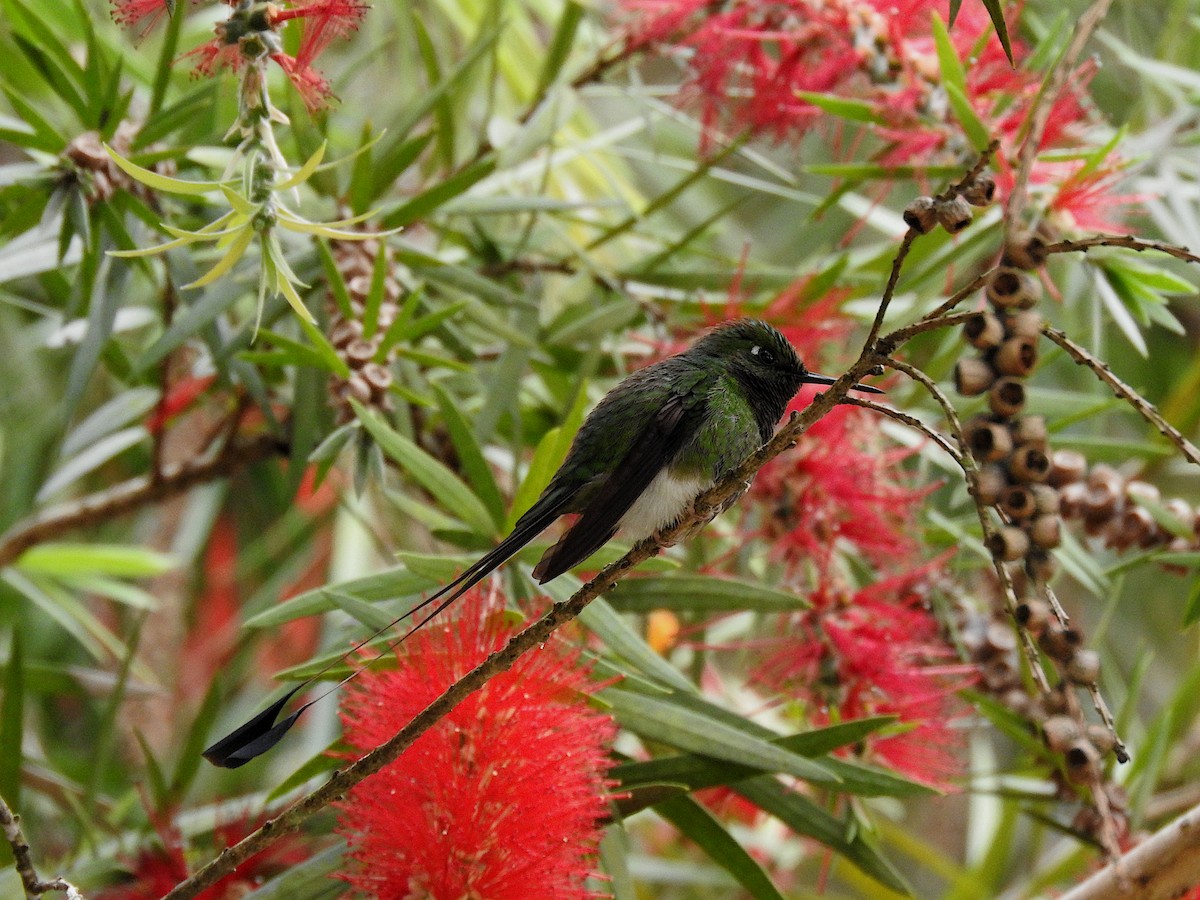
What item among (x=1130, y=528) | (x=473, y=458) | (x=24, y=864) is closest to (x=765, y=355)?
(x=473, y=458)

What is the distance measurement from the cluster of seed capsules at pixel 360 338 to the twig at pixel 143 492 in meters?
0.23

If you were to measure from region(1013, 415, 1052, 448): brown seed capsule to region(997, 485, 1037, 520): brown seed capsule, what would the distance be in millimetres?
25

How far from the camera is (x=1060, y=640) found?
564 millimetres

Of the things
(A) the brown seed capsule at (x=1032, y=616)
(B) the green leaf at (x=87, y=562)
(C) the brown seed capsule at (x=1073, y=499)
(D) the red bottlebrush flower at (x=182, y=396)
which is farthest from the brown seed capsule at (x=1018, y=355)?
(B) the green leaf at (x=87, y=562)

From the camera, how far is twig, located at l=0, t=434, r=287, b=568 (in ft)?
4.11

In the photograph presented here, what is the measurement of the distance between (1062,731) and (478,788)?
358 mm

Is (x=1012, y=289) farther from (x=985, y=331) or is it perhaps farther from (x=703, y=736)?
(x=703, y=736)

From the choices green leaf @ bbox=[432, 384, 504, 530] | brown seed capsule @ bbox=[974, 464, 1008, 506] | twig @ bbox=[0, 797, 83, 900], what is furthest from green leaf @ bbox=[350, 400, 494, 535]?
brown seed capsule @ bbox=[974, 464, 1008, 506]

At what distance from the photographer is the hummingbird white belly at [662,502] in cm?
92

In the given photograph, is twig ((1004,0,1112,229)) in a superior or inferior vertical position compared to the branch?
superior

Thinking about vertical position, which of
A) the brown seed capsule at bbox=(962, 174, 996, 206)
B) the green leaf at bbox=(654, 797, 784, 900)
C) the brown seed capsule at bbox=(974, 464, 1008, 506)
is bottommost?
the green leaf at bbox=(654, 797, 784, 900)

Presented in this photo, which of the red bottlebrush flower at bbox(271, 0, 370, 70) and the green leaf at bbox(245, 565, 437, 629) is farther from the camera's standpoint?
the green leaf at bbox(245, 565, 437, 629)

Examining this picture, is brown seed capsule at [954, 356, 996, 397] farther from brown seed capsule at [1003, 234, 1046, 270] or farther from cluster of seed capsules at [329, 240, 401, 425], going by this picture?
cluster of seed capsules at [329, 240, 401, 425]

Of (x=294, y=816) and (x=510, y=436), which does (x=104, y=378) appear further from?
(x=294, y=816)
